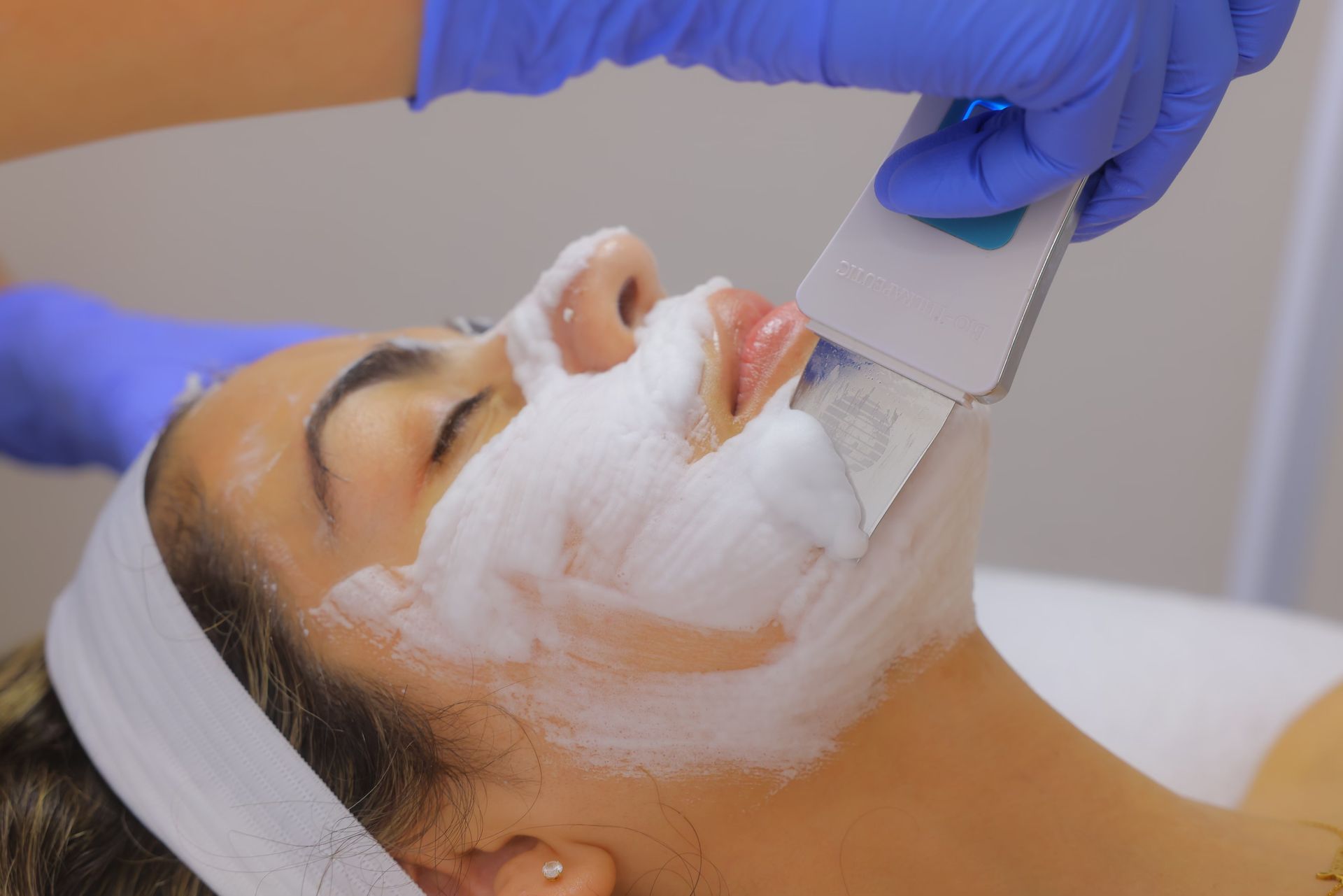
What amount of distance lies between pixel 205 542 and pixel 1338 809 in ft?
3.36

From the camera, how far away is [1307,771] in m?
1.05

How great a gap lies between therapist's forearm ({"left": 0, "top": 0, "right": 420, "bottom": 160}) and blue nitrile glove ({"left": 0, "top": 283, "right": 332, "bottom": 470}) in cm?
66

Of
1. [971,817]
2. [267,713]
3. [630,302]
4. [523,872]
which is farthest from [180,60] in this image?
[971,817]

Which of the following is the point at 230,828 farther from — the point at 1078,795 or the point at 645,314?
the point at 1078,795

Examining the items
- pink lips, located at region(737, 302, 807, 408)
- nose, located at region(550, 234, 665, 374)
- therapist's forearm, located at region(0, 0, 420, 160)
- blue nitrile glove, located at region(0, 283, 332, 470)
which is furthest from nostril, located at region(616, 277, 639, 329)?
blue nitrile glove, located at region(0, 283, 332, 470)

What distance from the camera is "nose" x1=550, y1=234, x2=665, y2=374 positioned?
0.76 metres

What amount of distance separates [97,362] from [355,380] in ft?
2.67

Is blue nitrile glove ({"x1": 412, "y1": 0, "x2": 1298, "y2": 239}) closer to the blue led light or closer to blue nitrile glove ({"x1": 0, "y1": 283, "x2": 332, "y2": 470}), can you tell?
the blue led light

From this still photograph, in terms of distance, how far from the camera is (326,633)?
74 cm

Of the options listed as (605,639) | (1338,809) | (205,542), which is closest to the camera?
(605,639)

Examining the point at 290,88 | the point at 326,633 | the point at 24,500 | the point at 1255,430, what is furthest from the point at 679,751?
the point at 24,500

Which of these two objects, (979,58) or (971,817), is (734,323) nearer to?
(979,58)

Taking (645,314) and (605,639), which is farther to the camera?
(645,314)

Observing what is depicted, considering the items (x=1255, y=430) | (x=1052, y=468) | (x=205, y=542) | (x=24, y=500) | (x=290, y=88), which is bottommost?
(x=24, y=500)
